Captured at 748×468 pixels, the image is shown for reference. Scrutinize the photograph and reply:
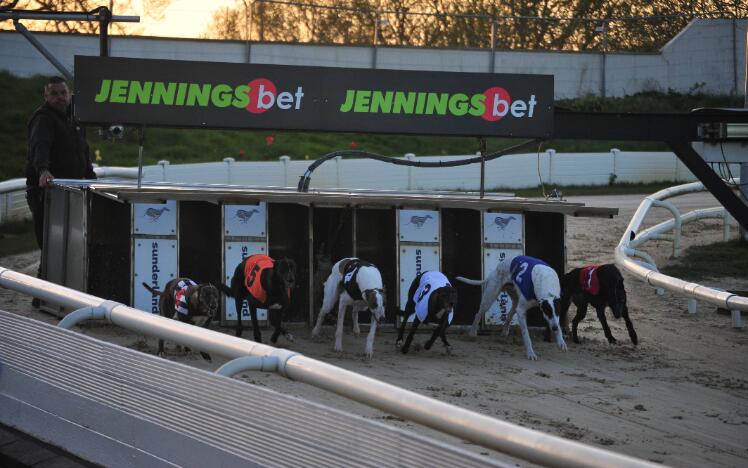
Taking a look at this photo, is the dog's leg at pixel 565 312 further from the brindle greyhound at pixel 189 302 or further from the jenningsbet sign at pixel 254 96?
the brindle greyhound at pixel 189 302

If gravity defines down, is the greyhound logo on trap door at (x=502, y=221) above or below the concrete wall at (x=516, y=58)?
below

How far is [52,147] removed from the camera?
9922 mm

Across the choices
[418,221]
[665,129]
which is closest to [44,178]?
[418,221]

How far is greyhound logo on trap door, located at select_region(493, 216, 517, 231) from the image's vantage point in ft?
36.1

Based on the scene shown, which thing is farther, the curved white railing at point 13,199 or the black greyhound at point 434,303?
the curved white railing at point 13,199

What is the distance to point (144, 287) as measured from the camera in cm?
1010

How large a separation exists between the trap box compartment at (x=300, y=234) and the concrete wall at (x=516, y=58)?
1355 cm

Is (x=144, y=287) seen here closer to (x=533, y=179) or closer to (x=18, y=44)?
(x=533, y=179)

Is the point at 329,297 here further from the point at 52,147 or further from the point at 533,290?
the point at 52,147

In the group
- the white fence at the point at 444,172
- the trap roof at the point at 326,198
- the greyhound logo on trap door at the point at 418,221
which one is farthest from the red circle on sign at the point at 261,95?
the white fence at the point at 444,172

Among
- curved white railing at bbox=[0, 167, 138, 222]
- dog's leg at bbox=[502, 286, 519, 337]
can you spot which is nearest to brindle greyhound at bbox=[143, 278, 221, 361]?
dog's leg at bbox=[502, 286, 519, 337]

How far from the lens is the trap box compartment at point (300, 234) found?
10.1m

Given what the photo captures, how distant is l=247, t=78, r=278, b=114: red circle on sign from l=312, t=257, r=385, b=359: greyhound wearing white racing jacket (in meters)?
1.50

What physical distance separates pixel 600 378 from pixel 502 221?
113 inches
